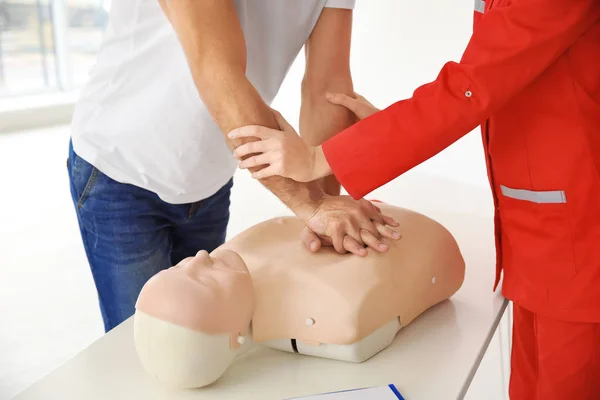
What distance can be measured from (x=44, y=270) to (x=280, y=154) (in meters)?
2.05

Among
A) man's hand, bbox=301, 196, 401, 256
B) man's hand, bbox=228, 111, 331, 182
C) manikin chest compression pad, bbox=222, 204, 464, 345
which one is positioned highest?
man's hand, bbox=228, 111, 331, 182

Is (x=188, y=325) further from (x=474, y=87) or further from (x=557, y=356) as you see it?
(x=557, y=356)

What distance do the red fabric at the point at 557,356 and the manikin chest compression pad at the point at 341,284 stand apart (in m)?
0.17

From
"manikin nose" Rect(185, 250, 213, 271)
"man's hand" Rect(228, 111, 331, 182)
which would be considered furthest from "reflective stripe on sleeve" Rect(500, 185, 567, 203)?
"manikin nose" Rect(185, 250, 213, 271)

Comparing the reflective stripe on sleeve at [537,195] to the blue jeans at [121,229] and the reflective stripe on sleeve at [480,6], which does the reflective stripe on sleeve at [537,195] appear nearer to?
the reflective stripe on sleeve at [480,6]

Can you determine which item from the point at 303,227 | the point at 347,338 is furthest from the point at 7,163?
the point at 347,338

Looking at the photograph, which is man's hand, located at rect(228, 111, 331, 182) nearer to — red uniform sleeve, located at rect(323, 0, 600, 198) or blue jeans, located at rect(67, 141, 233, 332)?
red uniform sleeve, located at rect(323, 0, 600, 198)

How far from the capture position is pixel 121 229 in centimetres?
132

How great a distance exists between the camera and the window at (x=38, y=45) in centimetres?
514

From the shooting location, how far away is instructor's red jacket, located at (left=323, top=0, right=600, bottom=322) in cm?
107

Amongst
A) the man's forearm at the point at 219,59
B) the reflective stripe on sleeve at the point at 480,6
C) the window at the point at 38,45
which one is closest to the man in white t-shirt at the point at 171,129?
the man's forearm at the point at 219,59

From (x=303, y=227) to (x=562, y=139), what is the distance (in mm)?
510

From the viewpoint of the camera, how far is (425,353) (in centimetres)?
109

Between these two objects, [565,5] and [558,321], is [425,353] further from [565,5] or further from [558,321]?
[565,5]
